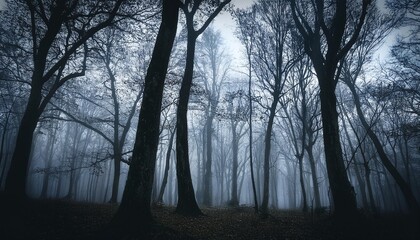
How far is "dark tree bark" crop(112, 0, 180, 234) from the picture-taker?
535 centimetres

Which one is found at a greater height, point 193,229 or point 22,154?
point 22,154

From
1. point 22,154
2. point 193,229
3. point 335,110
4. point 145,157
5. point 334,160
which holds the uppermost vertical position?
point 335,110

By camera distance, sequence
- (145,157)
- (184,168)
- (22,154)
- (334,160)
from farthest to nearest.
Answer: (184,168), (22,154), (334,160), (145,157)

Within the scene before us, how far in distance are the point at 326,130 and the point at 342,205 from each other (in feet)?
8.17

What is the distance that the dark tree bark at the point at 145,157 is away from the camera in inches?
211

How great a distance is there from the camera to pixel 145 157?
5742 mm

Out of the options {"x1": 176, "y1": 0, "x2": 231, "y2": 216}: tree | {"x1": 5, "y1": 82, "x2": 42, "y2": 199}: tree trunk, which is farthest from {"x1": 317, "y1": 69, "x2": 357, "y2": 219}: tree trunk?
{"x1": 5, "y1": 82, "x2": 42, "y2": 199}: tree trunk

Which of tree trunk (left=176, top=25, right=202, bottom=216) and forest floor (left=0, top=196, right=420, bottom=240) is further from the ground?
tree trunk (left=176, top=25, right=202, bottom=216)

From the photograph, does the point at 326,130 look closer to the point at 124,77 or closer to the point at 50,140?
the point at 124,77

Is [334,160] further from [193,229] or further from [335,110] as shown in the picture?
[193,229]

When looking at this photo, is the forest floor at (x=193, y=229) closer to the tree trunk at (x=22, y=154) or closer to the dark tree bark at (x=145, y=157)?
the dark tree bark at (x=145, y=157)

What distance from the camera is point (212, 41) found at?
22.7 metres

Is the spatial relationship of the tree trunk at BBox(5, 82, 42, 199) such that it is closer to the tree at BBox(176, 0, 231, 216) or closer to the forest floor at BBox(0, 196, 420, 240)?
the forest floor at BBox(0, 196, 420, 240)

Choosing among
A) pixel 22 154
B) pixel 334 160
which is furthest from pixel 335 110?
pixel 22 154
